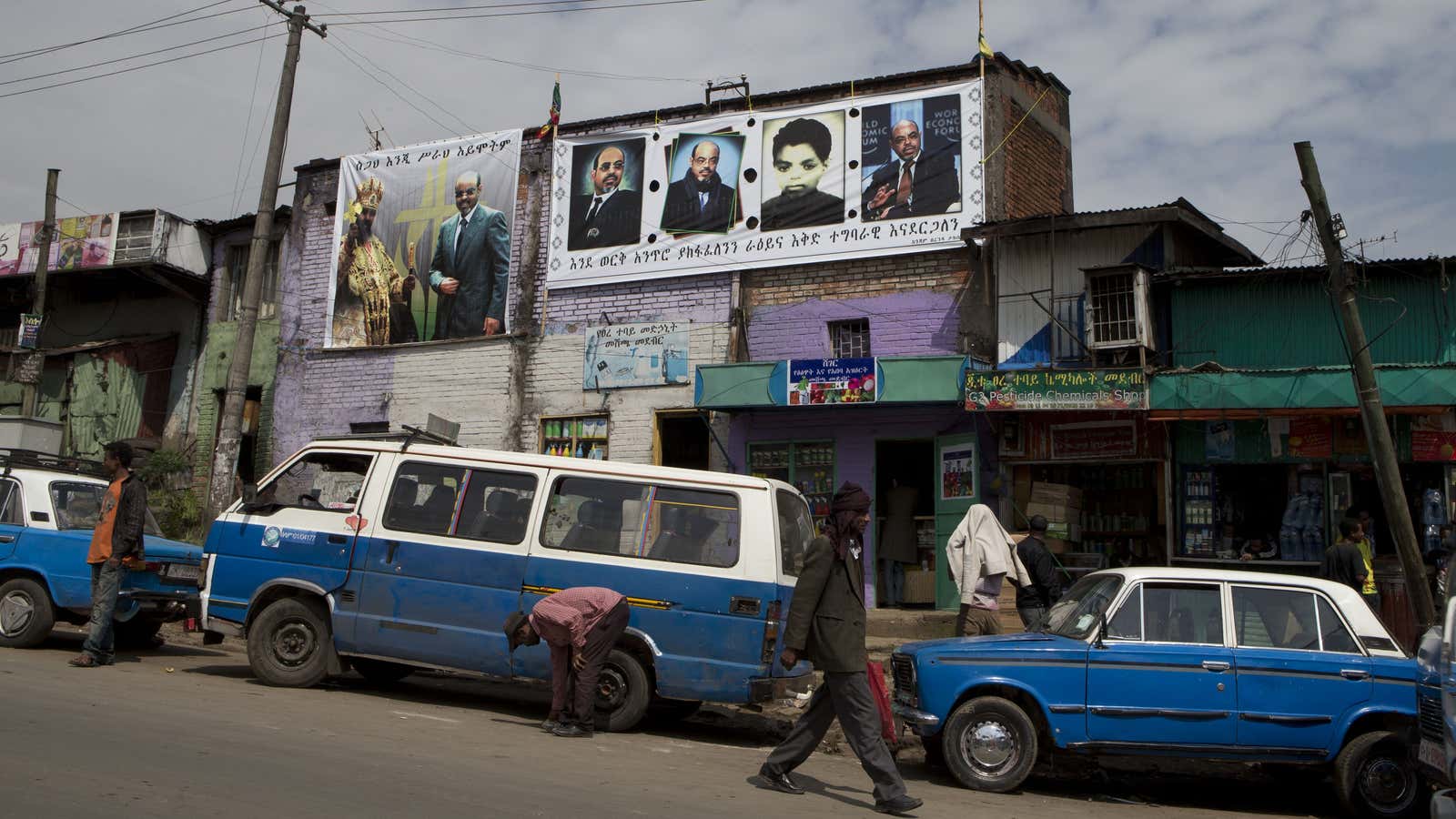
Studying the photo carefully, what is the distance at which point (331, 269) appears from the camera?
22.0 meters

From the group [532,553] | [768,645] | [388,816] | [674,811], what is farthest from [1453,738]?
[532,553]

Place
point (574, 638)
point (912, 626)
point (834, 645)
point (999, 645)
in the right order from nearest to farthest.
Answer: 1. point (834, 645)
2. point (999, 645)
3. point (574, 638)
4. point (912, 626)

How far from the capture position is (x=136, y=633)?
11.5 metres

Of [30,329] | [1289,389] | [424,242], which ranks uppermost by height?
[424,242]

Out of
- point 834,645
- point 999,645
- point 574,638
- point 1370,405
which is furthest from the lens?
point 1370,405

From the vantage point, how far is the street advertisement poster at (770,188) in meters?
17.0

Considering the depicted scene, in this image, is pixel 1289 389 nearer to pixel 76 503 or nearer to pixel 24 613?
pixel 76 503

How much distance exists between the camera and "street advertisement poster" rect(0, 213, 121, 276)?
78.3ft

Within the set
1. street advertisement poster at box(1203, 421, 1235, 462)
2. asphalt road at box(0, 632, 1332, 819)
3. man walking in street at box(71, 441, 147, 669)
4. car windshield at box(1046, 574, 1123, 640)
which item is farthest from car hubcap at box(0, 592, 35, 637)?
street advertisement poster at box(1203, 421, 1235, 462)

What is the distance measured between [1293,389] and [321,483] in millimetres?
11006

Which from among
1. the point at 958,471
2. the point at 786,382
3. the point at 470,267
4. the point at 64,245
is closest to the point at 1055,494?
the point at 958,471

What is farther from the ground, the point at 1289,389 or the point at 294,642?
the point at 1289,389

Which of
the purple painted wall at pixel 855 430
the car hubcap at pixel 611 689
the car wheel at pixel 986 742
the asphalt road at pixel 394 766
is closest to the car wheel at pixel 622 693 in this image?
the car hubcap at pixel 611 689

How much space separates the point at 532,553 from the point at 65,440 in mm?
20715
